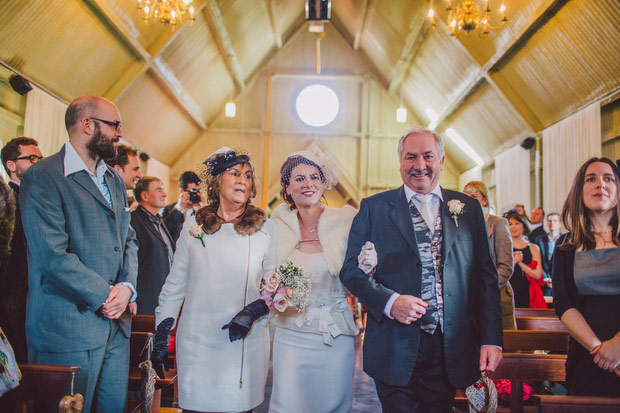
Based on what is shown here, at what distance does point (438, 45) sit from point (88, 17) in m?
7.34

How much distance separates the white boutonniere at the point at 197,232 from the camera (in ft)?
9.07

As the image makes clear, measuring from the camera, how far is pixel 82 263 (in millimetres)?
2459

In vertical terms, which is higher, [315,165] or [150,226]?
[315,165]

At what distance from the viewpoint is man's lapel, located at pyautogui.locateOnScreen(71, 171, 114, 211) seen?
253cm

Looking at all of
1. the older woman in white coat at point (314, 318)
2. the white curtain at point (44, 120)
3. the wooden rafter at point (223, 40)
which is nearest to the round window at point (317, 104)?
the wooden rafter at point (223, 40)

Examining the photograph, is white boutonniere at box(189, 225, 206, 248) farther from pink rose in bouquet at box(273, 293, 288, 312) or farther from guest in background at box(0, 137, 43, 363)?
guest in background at box(0, 137, 43, 363)

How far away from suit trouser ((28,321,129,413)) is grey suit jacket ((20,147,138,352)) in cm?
5

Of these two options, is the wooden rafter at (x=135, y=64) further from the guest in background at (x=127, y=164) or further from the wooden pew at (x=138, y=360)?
the wooden pew at (x=138, y=360)

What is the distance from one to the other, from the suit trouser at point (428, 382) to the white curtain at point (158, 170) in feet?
38.2

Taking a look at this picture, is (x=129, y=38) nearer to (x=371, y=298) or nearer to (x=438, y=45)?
(x=438, y=45)

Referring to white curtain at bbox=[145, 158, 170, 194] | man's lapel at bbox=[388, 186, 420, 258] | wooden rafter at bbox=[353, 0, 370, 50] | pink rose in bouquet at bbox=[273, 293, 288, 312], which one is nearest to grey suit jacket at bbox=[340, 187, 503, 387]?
man's lapel at bbox=[388, 186, 420, 258]

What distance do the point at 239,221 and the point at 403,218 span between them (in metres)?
0.94

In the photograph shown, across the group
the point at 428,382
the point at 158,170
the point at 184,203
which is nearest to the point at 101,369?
the point at 428,382

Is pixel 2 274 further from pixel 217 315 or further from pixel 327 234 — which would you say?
pixel 327 234
